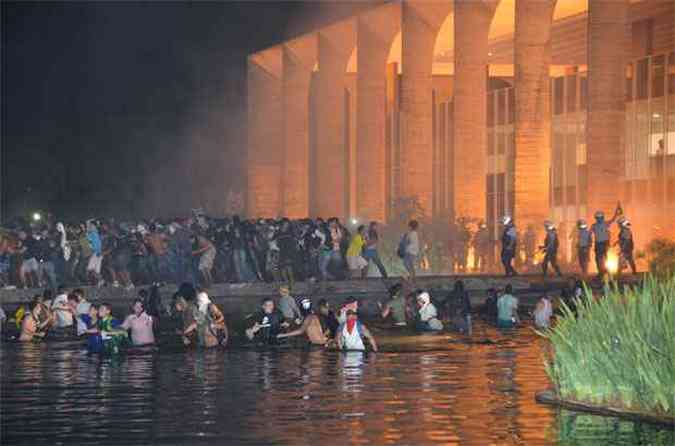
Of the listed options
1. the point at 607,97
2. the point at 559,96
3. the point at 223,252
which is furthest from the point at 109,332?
the point at 559,96

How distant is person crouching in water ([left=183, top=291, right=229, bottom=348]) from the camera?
80.7 feet

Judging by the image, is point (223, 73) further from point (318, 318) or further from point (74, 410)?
point (74, 410)

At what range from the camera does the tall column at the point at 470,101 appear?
4312 centimetres

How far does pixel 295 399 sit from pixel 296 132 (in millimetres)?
42061

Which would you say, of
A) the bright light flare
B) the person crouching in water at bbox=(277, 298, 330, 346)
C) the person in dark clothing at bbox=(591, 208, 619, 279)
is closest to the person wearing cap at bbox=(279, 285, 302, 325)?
the person crouching in water at bbox=(277, 298, 330, 346)

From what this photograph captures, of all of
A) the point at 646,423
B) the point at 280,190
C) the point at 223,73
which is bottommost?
the point at 646,423

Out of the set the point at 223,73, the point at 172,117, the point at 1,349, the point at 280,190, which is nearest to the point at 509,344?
the point at 1,349

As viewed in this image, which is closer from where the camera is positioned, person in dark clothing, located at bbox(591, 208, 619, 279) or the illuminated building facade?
person in dark clothing, located at bbox(591, 208, 619, 279)

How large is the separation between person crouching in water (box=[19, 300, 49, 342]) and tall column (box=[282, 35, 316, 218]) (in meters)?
31.8

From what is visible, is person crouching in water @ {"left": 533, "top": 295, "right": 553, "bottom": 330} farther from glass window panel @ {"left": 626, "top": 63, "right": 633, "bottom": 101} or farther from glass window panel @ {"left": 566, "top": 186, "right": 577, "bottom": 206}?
glass window panel @ {"left": 566, "top": 186, "right": 577, "bottom": 206}

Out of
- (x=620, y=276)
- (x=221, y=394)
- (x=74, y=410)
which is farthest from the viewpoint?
(x=620, y=276)

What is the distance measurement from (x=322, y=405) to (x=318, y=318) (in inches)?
341

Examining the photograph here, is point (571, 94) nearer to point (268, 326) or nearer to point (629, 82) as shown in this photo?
point (629, 82)

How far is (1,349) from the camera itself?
25047 millimetres
